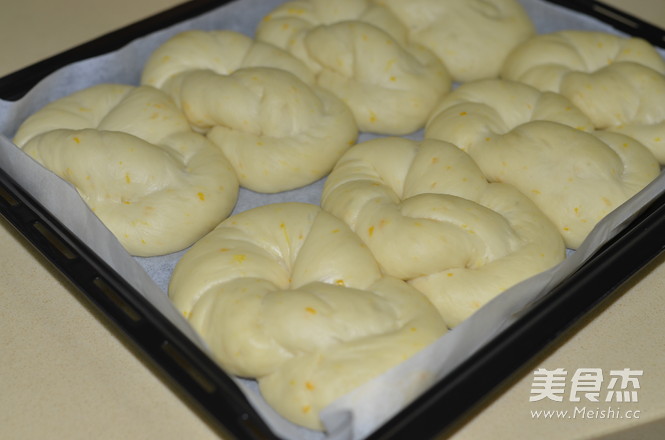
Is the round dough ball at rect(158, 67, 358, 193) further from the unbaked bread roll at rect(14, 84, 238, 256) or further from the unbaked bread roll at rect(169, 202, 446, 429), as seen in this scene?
the unbaked bread roll at rect(169, 202, 446, 429)

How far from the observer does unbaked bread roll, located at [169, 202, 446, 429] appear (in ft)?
3.09

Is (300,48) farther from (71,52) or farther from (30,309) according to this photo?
(30,309)

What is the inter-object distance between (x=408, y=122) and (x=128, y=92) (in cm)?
50

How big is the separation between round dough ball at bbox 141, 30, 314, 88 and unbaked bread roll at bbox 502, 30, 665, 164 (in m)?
0.42

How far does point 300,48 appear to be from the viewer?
146 centimetres

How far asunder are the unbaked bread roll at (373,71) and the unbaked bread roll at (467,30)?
5 cm

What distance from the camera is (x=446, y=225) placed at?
1079 mm

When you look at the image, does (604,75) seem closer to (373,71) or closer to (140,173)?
(373,71)

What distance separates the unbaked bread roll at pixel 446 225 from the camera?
1.06 metres

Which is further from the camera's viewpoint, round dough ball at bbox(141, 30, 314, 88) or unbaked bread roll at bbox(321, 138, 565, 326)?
round dough ball at bbox(141, 30, 314, 88)

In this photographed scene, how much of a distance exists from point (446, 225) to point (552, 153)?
0.84 feet

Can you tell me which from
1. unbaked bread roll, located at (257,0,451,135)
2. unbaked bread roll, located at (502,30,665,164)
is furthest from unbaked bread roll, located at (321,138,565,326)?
unbaked bread roll, located at (502,30,665,164)

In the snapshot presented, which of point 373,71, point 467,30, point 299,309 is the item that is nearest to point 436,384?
point 299,309

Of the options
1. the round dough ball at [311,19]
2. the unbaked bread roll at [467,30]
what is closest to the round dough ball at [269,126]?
the round dough ball at [311,19]
